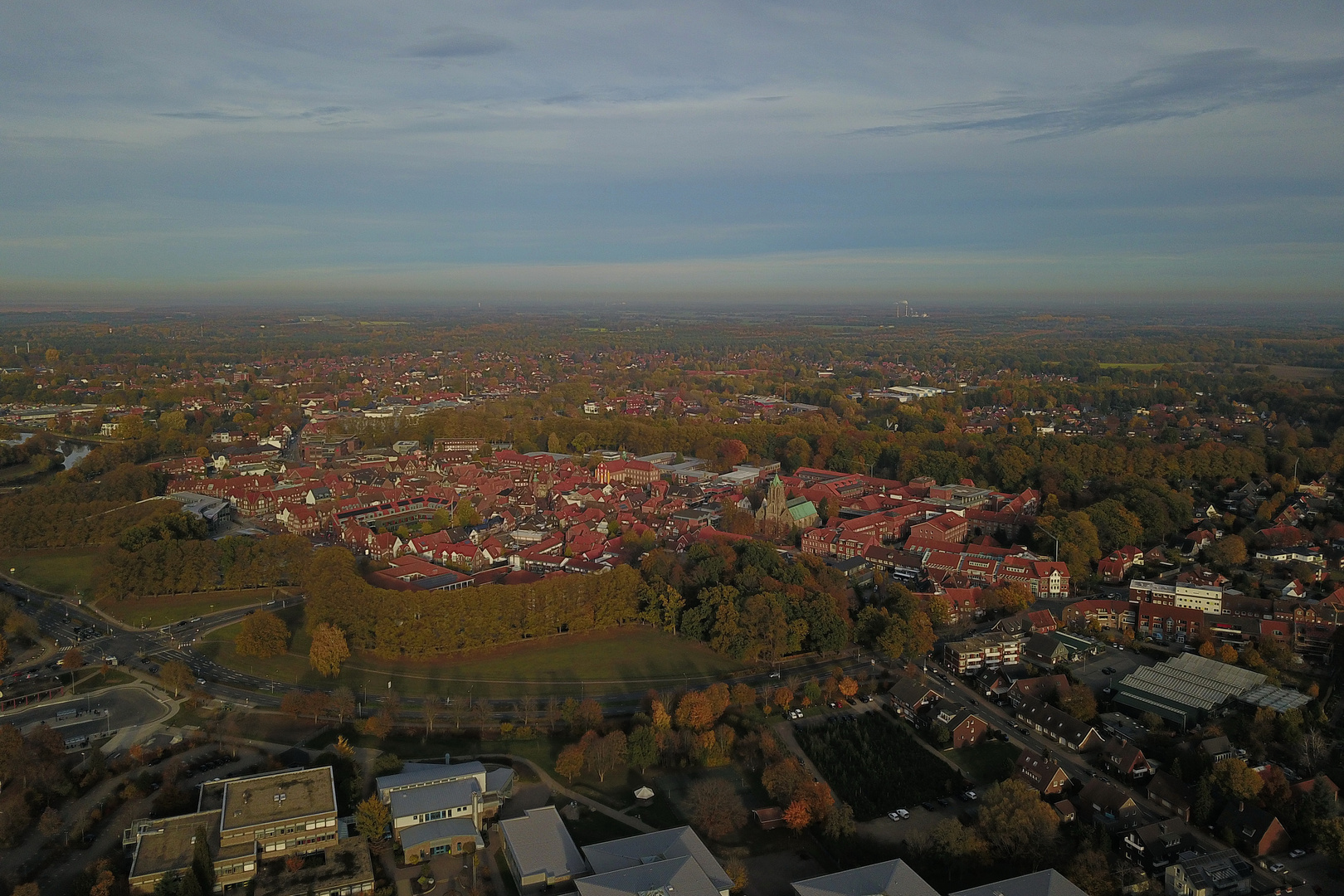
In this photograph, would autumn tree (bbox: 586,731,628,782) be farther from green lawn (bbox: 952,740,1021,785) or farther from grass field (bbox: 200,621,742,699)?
green lawn (bbox: 952,740,1021,785)

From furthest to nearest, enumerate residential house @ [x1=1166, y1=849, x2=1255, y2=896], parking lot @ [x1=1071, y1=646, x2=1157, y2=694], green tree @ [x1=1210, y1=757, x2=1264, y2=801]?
parking lot @ [x1=1071, y1=646, x2=1157, y2=694]
green tree @ [x1=1210, y1=757, x2=1264, y2=801]
residential house @ [x1=1166, y1=849, x2=1255, y2=896]

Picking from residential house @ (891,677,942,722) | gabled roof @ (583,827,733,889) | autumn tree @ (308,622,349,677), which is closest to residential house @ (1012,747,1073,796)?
residential house @ (891,677,942,722)

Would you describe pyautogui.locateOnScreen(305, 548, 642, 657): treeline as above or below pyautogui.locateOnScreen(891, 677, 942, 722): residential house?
above

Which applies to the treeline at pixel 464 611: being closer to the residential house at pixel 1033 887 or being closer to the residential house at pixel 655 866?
the residential house at pixel 655 866

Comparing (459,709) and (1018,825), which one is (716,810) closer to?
(1018,825)

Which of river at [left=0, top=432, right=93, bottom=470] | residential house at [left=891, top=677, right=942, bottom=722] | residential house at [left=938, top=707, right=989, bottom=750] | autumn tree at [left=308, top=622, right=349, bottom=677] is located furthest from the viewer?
river at [left=0, top=432, right=93, bottom=470]

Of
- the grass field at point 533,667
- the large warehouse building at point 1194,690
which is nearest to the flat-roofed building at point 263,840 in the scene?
the grass field at point 533,667

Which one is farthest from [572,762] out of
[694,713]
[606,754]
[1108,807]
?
[1108,807]
